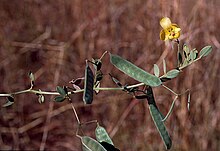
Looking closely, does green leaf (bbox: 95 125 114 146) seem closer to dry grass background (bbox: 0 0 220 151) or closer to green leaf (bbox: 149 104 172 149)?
green leaf (bbox: 149 104 172 149)

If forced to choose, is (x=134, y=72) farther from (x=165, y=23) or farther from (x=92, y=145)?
(x=165, y=23)

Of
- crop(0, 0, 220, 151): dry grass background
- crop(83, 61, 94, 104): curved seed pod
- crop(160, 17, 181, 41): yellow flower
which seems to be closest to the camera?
crop(83, 61, 94, 104): curved seed pod

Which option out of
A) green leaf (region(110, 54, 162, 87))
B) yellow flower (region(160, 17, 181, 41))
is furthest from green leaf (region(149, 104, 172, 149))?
yellow flower (region(160, 17, 181, 41))

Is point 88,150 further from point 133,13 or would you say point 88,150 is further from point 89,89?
point 133,13

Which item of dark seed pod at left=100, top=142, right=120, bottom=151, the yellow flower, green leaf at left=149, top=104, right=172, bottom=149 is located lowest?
dark seed pod at left=100, top=142, right=120, bottom=151

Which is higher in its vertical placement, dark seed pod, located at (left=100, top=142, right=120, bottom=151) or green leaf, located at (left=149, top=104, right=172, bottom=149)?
green leaf, located at (left=149, top=104, right=172, bottom=149)

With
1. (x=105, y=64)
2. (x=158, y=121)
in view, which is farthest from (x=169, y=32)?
(x=105, y=64)
